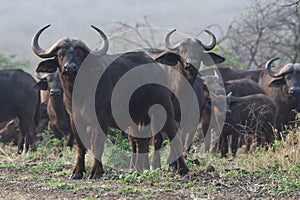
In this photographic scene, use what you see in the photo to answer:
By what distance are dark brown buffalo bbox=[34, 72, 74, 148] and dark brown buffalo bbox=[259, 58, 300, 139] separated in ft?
15.1

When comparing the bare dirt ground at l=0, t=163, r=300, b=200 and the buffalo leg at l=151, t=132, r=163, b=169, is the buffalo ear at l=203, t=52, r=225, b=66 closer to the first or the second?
the buffalo leg at l=151, t=132, r=163, b=169

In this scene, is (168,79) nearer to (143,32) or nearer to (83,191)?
(83,191)

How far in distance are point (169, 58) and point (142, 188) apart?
3.63m

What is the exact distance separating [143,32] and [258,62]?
4.20 metres

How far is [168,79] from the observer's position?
38.3ft

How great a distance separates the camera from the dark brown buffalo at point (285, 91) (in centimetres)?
1538

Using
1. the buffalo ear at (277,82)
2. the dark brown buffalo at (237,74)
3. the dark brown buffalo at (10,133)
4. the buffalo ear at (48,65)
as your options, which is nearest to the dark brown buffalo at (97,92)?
the buffalo ear at (48,65)

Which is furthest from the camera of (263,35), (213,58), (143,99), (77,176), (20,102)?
(263,35)

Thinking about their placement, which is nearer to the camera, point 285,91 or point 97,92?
point 97,92

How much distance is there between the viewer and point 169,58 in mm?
11672

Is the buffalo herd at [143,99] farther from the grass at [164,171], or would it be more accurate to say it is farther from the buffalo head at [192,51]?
the grass at [164,171]

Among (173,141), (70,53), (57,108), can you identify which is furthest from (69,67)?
(57,108)

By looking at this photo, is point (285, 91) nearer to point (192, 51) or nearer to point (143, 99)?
point (192, 51)

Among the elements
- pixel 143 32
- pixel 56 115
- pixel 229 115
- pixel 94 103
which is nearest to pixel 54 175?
pixel 94 103
